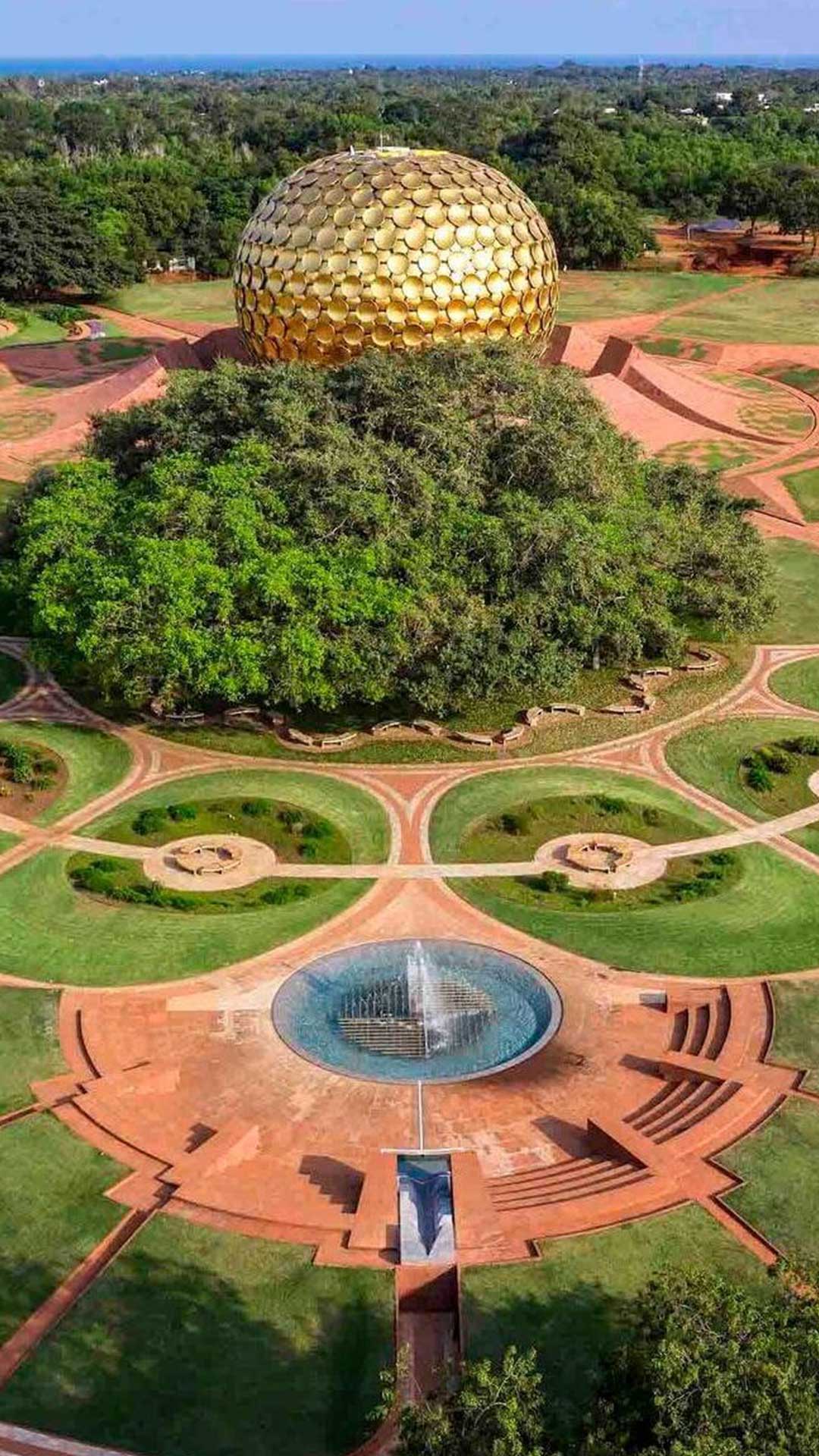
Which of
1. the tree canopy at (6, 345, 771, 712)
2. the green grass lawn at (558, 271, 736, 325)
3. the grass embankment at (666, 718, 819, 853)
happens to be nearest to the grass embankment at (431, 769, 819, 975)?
the grass embankment at (666, 718, 819, 853)

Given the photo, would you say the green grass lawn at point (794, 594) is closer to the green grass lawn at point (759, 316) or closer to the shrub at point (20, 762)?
the shrub at point (20, 762)

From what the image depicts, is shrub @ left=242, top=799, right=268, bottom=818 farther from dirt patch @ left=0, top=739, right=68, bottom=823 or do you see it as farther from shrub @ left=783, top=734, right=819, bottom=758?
shrub @ left=783, top=734, right=819, bottom=758

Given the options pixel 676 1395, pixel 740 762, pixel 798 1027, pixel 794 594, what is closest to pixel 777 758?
pixel 740 762

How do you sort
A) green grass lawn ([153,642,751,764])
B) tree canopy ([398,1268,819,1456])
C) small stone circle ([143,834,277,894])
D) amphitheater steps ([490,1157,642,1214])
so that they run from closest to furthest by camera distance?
tree canopy ([398,1268,819,1456]) → amphitheater steps ([490,1157,642,1214]) → small stone circle ([143,834,277,894]) → green grass lawn ([153,642,751,764])

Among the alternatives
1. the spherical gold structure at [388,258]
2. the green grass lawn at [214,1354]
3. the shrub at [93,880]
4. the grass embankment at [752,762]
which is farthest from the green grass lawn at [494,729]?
the green grass lawn at [214,1354]

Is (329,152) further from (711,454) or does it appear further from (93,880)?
(93,880)

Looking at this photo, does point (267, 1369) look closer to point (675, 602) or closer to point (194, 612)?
point (194, 612)

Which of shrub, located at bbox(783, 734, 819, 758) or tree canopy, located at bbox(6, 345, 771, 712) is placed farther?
shrub, located at bbox(783, 734, 819, 758)
